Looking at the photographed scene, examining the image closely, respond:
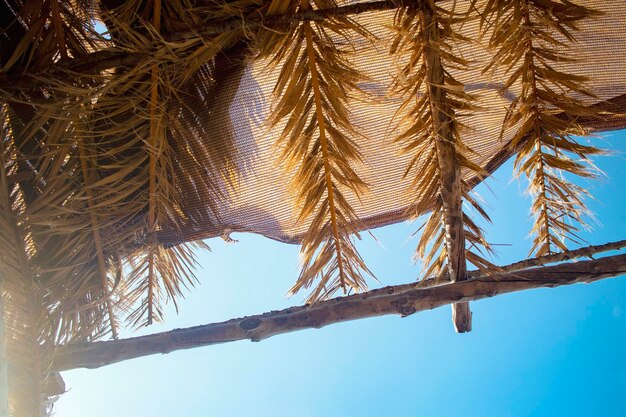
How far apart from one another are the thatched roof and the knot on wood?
28 centimetres

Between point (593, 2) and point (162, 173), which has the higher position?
point (593, 2)

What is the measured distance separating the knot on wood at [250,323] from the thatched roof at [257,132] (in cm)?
28

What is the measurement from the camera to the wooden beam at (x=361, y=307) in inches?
92.0

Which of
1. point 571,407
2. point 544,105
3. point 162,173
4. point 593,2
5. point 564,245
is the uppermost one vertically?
point 593,2

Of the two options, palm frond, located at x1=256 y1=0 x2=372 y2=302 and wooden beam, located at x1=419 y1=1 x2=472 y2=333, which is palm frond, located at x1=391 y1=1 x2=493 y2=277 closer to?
wooden beam, located at x1=419 y1=1 x2=472 y2=333

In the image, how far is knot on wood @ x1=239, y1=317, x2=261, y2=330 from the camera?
2.33 m

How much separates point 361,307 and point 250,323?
46 centimetres

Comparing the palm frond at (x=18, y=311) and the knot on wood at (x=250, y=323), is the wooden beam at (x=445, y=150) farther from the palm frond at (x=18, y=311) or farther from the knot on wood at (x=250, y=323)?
the palm frond at (x=18, y=311)

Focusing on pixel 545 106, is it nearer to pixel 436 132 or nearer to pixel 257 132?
pixel 436 132

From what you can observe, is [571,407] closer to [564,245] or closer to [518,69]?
[564,245]

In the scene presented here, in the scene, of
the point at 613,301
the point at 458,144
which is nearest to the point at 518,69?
the point at 458,144

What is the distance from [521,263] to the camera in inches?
95.6

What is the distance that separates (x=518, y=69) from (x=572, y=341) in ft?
14.9

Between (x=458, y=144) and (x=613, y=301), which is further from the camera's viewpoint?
(x=613, y=301)
